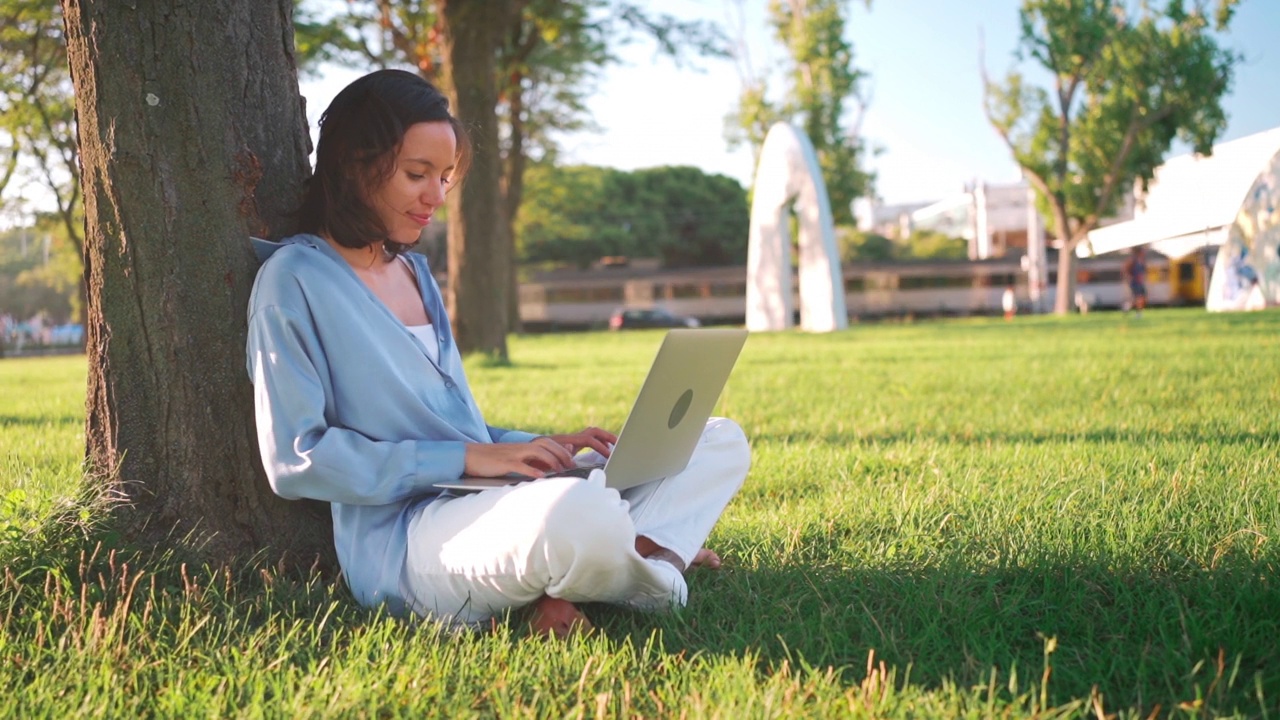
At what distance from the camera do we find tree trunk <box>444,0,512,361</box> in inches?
495

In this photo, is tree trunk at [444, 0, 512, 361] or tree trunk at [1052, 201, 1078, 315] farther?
tree trunk at [1052, 201, 1078, 315]

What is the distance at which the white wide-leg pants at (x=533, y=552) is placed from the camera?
198 centimetres

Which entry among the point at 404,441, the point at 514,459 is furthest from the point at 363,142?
the point at 514,459

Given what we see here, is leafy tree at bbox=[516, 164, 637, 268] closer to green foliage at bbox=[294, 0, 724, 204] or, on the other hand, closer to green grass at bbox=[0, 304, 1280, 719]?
green foliage at bbox=[294, 0, 724, 204]

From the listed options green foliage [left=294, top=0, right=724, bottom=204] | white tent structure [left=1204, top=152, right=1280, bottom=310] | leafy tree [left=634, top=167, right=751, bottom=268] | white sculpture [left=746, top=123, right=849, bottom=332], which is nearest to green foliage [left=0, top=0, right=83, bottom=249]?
green foliage [left=294, top=0, right=724, bottom=204]

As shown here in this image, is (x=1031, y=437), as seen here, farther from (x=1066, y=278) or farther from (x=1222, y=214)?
(x=1066, y=278)

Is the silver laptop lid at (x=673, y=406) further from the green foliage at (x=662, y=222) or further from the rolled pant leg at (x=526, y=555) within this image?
the green foliage at (x=662, y=222)

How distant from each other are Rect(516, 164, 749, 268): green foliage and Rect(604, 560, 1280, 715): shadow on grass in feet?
143

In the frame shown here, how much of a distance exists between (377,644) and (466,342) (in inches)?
438

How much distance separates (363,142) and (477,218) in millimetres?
10962

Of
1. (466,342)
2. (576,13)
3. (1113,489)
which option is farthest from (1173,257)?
(1113,489)

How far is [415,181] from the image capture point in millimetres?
2373

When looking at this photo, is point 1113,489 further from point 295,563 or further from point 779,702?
point 295,563

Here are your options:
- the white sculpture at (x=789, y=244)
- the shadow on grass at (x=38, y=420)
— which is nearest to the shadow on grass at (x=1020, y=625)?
the shadow on grass at (x=38, y=420)
